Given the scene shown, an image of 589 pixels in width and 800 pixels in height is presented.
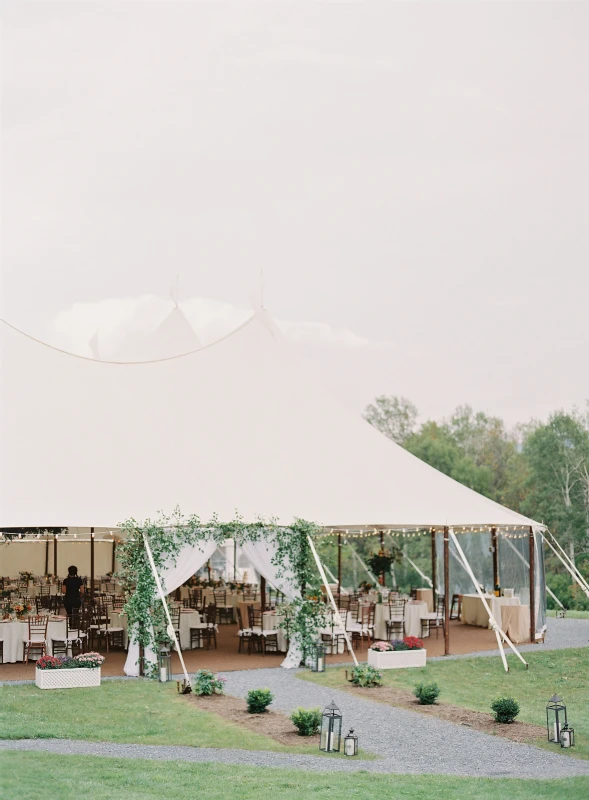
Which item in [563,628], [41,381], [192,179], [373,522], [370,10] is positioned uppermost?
[192,179]

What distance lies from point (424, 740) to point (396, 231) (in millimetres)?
36773

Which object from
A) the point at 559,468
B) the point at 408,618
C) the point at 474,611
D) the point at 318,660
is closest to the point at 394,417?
the point at 559,468

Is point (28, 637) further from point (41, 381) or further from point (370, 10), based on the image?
point (370, 10)

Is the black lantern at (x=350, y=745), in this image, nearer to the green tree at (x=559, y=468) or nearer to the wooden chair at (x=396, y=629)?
the wooden chair at (x=396, y=629)

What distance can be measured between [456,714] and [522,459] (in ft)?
115

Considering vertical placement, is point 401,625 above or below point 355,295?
below

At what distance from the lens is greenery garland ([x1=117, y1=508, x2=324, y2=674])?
13992 millimetres

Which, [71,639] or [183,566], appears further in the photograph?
[71,639]

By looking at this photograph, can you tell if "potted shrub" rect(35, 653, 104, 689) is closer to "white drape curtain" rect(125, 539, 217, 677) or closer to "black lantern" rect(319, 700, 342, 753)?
"white drape curtain" rect(125, 539, 217, 677)

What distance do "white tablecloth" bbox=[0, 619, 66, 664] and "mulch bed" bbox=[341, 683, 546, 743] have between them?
4645 mm

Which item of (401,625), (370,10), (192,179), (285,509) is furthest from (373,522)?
(192,179)

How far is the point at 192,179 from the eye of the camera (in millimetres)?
34156

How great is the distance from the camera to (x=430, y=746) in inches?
376

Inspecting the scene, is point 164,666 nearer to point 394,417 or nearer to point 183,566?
point 183,566
